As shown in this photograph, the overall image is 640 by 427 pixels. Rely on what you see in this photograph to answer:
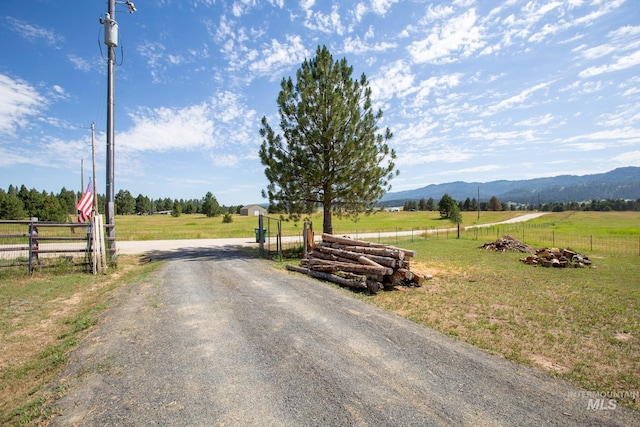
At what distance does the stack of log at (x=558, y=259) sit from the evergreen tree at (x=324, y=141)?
9.44 meters

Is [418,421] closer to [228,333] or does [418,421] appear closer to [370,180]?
[228,333]

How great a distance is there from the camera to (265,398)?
417 centimetres

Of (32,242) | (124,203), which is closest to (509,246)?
(32,242)

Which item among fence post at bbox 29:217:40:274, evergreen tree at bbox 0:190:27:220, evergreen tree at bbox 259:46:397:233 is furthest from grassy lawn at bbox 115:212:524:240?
evergreen tree at bbox 0:190:27:220

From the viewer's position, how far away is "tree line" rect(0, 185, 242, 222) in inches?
2122

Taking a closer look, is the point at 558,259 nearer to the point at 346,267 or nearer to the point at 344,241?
the point at 344,241

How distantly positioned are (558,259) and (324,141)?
13946 mm

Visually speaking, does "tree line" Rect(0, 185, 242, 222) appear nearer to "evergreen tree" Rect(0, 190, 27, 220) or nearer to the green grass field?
"evergreen tree" Rect(0, 190, 27, 220)

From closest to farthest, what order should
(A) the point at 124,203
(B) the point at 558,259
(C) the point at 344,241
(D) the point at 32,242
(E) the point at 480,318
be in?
(E) the point at 480,318
(D) the point at 32,242
(C) the point at 344,241
(B) the point at 558,259
(A) the point at 124,203

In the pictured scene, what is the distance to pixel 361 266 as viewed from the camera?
37.3 ft

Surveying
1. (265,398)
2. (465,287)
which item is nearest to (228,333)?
(265,398)

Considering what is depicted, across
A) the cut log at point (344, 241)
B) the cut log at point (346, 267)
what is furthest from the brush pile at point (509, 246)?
the cut log at point (346, 267)

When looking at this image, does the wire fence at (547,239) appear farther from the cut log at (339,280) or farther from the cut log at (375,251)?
the cut log at (339,280)

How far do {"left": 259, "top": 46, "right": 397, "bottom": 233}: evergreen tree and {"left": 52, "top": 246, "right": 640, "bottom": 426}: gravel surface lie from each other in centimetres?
1150
